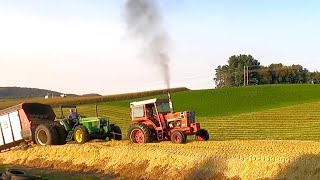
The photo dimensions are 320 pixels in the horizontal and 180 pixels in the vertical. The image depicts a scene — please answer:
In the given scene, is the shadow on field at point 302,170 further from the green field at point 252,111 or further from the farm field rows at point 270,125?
the green field at point 252,111

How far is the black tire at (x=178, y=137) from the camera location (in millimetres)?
21453

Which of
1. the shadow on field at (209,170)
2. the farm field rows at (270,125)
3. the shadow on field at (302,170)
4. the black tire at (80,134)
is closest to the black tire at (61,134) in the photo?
the black tire at (80,134)

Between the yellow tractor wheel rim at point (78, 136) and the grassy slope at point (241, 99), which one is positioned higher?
the grassy slope at point (241, 99)

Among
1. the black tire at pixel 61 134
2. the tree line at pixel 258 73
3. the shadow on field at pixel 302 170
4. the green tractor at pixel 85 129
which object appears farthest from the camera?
the tree line at pixel 258 73

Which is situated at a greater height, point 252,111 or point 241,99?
point 241,99

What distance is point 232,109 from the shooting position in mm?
59812

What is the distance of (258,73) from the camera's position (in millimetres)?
129250

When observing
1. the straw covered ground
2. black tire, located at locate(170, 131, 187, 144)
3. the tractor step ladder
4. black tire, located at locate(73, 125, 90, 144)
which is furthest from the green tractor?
black tire, located at locate(170, 131, 187, 144)

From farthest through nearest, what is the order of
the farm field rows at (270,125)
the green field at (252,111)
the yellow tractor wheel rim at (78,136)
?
the green field at (252,111)
the farm field rows at (270,125)
the yellow tractor wheel rim at (78,136)

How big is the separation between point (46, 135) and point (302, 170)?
568 inches

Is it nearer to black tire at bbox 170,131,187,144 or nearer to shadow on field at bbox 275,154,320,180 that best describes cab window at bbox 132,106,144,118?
black tire at bbox 170,131,187,144

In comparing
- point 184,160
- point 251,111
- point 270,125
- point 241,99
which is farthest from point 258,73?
point 184,160

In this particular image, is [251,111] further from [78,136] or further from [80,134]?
[80,134]

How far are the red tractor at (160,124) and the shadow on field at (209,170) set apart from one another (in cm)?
512
